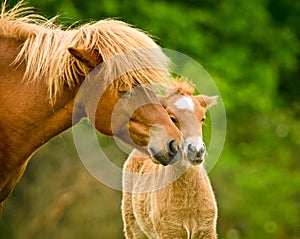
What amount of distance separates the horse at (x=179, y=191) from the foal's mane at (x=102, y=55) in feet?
4.00

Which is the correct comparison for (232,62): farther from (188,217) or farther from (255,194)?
(188,217)

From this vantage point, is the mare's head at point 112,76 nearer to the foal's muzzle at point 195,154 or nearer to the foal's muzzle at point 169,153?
the foal's muzzle at point 169,153

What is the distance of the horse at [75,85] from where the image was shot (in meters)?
5.03

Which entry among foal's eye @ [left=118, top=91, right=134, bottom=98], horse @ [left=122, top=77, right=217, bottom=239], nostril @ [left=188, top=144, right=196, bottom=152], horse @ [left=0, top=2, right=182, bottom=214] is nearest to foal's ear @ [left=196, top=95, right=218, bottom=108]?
horse @ [left=122, top=77, right=217, bottom=239]

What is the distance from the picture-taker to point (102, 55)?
5.03 meters

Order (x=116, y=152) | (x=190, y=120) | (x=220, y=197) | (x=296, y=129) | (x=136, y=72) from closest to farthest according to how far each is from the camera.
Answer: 1. (x=136, y=72)
2. (x=190, y=120)
3. (x=116, y=152)
4. (x=220, y=197)
5. (x=296, y=129)

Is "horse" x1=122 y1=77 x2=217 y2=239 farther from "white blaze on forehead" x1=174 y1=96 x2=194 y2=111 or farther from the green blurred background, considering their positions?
the green blurred background

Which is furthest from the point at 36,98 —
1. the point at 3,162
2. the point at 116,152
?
the point at 116,152

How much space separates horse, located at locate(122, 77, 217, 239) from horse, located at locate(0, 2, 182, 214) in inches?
48.2

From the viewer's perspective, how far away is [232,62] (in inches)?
646

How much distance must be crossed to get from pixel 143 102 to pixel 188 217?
194 centimetres

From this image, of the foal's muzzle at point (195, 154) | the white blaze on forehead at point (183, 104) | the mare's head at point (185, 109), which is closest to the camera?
the foal's muzzle at point (195, 154)

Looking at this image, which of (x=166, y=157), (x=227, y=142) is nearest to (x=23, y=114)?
(x=166, y=157)

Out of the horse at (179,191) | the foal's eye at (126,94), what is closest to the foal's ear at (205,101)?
the horse at (179,191)
